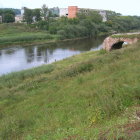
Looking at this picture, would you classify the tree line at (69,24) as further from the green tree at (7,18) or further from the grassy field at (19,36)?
the grassy field at (19,36)

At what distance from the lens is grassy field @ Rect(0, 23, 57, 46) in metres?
43.2

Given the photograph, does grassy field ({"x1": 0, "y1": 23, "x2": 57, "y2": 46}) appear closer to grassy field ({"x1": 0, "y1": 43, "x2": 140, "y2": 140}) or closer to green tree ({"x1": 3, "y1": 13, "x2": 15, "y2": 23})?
green tree ({"x1": 3, "y1": 13, "x2": 15, "y2": 23})

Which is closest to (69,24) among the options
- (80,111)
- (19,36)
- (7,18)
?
(19,36)

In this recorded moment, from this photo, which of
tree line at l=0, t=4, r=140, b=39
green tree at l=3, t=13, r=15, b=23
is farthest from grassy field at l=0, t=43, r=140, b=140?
green tree at l=3, t=13, r=15, b=23

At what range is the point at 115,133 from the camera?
4.27 m

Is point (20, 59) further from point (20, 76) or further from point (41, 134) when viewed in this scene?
point (41, 134)

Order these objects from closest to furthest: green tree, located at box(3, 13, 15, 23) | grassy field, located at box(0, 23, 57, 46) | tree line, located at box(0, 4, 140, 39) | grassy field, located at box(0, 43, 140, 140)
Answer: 1. grassy field, located at box(0, 43, 140, 140)
2. grassy field, located at box(0, 23, 57, 46)
3. tree line, located at box(0, 4, 140, 39)
4. green tree, located at box(3, 13, 15, 23)

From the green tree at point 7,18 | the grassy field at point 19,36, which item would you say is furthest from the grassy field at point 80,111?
the green tree at point 7,18

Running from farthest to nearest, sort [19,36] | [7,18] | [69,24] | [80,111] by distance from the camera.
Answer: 1. [7,18]
2. [69,24]
3. [19,36]
4. [80,111]

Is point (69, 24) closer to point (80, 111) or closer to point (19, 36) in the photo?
point (19, 36)

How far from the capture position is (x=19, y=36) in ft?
151

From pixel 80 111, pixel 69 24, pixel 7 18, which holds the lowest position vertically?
pixel 80 111

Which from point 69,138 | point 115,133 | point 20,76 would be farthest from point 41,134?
point 20,76

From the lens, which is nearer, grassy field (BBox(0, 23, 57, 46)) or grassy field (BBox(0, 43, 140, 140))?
grassy field (BBox(0, 43, 140, 140))
